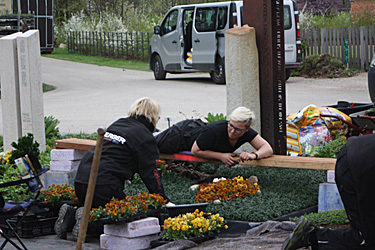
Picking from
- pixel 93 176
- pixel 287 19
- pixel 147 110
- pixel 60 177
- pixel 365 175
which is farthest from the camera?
pixel 287 19

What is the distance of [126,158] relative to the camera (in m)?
6.34

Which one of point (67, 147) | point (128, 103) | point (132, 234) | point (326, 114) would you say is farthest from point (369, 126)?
point (128, 103)

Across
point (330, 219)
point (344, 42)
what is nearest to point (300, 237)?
point (330, 219)

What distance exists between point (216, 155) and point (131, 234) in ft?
6.16

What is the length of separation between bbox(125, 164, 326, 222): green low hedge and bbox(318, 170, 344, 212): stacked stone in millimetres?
284

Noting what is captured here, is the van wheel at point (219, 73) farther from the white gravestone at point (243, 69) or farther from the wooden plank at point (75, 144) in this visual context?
the wooden plank at point (75, 144)

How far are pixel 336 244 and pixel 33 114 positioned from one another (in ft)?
18.0

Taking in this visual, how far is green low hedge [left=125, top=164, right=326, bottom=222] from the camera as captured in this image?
21.4ft

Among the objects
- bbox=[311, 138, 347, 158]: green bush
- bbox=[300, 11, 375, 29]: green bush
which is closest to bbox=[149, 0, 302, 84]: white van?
bbox=[300, 11, 375, 29]: green bush

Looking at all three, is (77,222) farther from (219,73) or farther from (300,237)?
(219,73)

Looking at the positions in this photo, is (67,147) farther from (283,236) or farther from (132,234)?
(283,236)

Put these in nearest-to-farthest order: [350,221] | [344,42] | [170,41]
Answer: [350,221] → [170,41] → [344,42]

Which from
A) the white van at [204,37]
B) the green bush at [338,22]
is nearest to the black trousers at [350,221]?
the white van at [204,37]

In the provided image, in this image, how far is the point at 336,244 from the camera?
490 cm
